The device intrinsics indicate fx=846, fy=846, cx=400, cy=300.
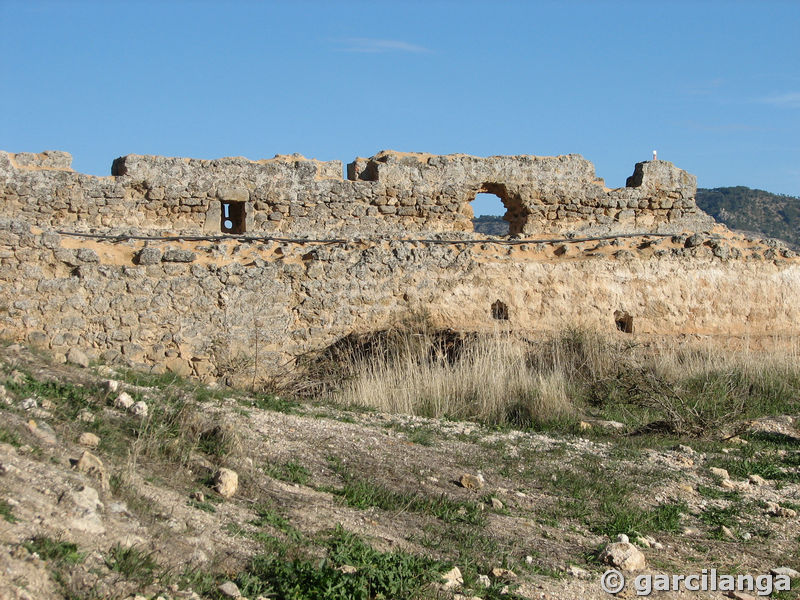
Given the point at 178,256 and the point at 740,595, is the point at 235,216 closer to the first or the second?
the point at 178,256

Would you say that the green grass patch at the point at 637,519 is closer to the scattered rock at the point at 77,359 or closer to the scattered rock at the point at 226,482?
the scattered rock at the point at 226,482

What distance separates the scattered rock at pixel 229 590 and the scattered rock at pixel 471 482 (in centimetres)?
262

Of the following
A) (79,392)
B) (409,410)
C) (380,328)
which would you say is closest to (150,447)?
(79,392)

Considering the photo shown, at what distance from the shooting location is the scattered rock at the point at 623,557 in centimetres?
495

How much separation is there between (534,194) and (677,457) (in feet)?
18.7

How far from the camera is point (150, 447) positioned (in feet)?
17.0

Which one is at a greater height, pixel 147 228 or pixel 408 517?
pixel 147 228

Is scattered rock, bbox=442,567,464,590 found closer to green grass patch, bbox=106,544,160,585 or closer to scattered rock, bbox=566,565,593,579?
scattered rock, bbox=566,565,593,579

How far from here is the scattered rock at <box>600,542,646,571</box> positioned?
4.95 metres

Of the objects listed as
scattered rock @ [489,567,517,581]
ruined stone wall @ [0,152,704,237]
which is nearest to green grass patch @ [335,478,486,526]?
scattered rock @ [489,567,517,581]

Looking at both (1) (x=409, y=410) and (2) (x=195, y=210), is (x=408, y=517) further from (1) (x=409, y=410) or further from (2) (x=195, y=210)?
(2) (x=195, y=210)

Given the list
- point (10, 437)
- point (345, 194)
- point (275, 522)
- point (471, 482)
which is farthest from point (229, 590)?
point (345, 194)

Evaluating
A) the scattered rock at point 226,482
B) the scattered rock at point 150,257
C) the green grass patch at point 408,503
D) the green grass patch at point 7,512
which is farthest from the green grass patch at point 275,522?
the scattered rock at point 150,257

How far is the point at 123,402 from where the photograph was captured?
20.0 feet
